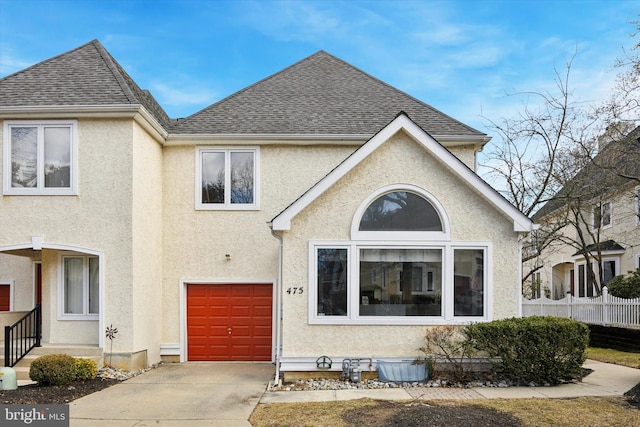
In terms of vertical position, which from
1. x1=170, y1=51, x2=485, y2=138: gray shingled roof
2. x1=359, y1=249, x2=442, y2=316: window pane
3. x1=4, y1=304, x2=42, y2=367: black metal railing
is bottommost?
x1=4, y1=304, x2=42, y2=367: black metal railing

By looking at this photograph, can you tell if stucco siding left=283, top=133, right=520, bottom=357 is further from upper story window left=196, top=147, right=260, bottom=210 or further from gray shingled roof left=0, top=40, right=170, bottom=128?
gray shingled roof left=0, top=40, right=170, bottom=128

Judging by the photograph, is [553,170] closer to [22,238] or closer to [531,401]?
[531,401]

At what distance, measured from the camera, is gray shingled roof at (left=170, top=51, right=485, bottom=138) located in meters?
14.1

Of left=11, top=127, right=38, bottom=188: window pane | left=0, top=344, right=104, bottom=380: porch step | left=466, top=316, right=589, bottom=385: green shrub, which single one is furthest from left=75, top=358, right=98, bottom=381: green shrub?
left=466, top=316, right=589, bottom=385: green shrub

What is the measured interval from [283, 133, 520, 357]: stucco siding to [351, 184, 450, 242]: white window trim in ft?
0.33

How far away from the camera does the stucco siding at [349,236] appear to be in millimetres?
10562

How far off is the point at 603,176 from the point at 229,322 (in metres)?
16.5

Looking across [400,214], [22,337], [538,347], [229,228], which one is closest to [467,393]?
[538,347]

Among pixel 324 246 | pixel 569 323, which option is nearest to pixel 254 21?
pixel 324 246

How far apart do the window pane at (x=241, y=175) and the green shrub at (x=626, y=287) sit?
13.1 meters

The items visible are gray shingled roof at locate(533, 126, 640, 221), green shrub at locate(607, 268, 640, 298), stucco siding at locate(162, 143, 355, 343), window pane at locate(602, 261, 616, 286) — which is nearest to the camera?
stucco siding at locate(162, 143, 355, 343)

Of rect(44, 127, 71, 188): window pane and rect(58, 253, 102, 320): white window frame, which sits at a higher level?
rect(44, 127, 71, 188): window pane

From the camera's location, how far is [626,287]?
16719 mm

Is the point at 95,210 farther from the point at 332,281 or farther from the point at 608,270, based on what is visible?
the point at 608,270
